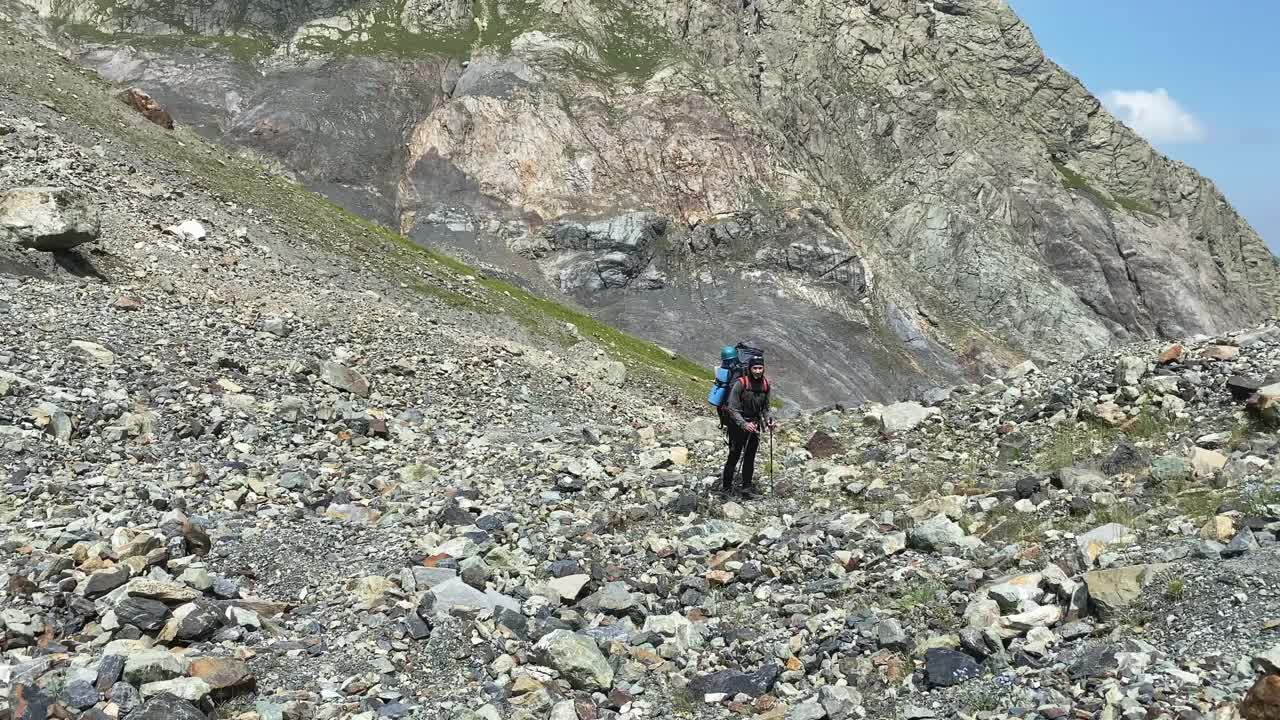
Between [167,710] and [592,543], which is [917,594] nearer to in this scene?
[592,543]

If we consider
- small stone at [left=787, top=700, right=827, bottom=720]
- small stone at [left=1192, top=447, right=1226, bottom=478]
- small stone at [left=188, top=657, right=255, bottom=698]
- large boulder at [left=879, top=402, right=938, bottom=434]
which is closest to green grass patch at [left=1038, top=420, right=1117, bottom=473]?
small stone at [left=1192, top=447, right=1226, bottom=478]

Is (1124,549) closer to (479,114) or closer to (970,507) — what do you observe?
(970,507)

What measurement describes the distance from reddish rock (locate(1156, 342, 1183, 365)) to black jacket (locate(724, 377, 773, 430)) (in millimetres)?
8138

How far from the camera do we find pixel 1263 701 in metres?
5.78

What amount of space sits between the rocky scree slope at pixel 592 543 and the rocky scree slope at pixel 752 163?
70294 millimetres

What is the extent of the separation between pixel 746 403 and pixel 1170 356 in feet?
28.7

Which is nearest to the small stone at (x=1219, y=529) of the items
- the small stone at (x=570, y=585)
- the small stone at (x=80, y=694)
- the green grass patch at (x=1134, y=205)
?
the small stone at (x=570, y=585)

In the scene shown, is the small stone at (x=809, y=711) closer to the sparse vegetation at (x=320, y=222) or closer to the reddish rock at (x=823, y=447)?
the reddish rock at (x=823, y=447)

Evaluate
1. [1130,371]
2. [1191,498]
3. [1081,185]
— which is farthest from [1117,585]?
[1081,185]

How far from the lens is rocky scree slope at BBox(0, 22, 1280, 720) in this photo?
7938 mm

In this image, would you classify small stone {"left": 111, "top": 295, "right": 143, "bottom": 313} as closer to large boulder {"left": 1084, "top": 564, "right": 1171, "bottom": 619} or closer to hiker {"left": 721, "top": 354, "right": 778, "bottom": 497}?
hiker {"left": 721, "top": 354, "right": 778, "bottom": 497}

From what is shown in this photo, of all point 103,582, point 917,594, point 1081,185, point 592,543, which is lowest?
point 103,582

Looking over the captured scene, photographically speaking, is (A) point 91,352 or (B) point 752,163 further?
(B) point 752,163

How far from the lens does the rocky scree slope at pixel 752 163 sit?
337 ft
